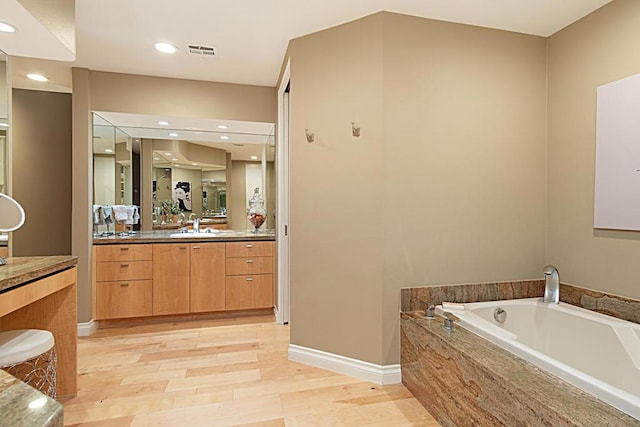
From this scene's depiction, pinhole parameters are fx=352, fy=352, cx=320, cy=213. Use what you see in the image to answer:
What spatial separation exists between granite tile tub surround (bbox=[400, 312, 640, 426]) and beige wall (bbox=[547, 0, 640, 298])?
1085 mm

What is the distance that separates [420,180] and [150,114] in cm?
253

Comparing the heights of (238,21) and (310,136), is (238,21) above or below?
above

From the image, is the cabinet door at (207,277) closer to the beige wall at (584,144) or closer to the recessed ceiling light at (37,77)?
the recessed ceiling light at (37,77)

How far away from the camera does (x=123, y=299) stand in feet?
10.9

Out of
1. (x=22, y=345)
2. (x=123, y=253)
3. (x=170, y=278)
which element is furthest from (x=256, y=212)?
(x=22, y=345)

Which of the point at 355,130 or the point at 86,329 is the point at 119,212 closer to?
the point at 86,329

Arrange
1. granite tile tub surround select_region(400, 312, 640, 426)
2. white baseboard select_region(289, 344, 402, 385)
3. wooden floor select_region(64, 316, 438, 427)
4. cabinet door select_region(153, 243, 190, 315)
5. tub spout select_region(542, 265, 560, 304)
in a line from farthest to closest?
cabinet door select_region(153, 243, 190, 315), tub spout select_region(542, 265, 560, 304), white baseboard select_region(289, 344, 402, 385), wooden floor select_region(64, 316, 438, 427), granite tile tub surround select_region(400, 312, 640, 426)

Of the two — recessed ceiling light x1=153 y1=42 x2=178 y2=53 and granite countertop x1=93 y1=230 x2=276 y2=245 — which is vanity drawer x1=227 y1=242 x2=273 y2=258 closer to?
granite countertop x1=93 y1=230 x2=276 y2=245

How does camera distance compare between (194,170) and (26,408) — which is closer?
(26,408)

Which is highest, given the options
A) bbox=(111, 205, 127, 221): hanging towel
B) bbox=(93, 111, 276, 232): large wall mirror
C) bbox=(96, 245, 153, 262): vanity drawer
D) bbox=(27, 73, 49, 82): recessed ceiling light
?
bbox=(27, 73, 49, 82): recessed ceiling light

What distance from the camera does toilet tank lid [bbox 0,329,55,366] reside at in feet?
5.08

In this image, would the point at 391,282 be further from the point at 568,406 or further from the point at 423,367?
the point at 568,406

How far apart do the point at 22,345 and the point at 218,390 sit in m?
1.06

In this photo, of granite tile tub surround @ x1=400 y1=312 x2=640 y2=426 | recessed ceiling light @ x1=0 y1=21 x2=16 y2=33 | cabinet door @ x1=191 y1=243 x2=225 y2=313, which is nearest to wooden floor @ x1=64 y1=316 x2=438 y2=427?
granite tile tub surround @ x1=400 y1=312 x2=640 y2=426
